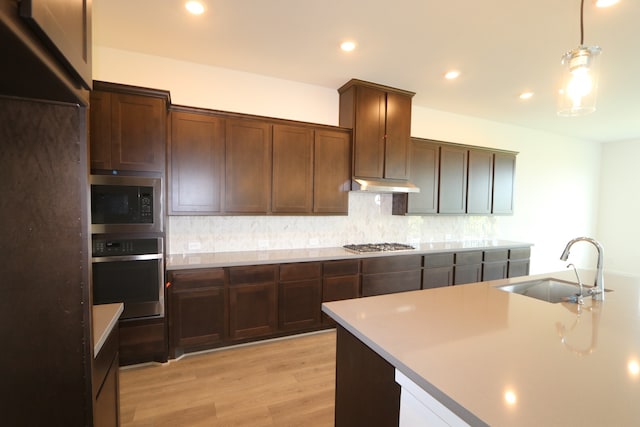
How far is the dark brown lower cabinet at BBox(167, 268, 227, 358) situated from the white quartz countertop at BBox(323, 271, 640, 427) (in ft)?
5.07

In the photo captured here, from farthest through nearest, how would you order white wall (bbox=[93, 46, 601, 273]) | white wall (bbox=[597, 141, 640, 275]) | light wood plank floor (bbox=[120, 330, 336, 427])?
white wall (bbox=[597, 141, 640, 275]), white wall (bbox=[93, 46, 601, 273]), light wood plank floor (bbox=[120, 330, 336, 427])

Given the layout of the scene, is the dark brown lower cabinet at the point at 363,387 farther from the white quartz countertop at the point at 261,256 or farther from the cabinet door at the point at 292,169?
the cabinet door at the point at 292,169

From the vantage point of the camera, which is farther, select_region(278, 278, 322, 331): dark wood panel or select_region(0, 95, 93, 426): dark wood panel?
select_region(278, 278, 322, 331): dark wood panel

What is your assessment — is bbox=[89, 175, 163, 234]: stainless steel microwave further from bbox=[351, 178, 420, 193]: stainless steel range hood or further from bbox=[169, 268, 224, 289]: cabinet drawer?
bbox=[351, 178, 420, 193]: stainless steel range hood

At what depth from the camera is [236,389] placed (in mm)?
2254

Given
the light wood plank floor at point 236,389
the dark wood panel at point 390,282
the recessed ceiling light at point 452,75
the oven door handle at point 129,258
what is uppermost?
the recessed ceiling light at point 452,75

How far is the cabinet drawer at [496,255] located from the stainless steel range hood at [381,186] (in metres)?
1.58

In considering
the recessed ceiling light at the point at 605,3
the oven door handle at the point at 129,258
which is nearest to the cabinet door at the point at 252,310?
the oven door handle at the point at 129,258

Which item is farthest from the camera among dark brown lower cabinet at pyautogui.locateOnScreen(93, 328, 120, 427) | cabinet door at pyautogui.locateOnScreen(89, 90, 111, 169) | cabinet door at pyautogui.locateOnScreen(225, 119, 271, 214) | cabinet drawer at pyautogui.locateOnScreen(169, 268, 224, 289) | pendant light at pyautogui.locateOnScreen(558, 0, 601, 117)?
cabinet door at pyautogui.locateOnScreen(225, 119, 271, 214)

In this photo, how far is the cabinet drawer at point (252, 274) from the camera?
2.77 meters

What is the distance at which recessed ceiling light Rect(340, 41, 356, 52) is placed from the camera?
258 cm

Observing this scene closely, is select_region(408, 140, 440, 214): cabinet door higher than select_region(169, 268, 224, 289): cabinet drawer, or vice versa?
select_region(408, 140, 440, 214): cabinet door

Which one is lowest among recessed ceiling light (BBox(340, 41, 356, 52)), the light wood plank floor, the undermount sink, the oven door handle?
the light wood plank floor

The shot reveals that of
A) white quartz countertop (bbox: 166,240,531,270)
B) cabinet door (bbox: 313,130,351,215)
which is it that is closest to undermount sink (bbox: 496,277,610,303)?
white quartz countertop (bbox: 166,240,531,270)
